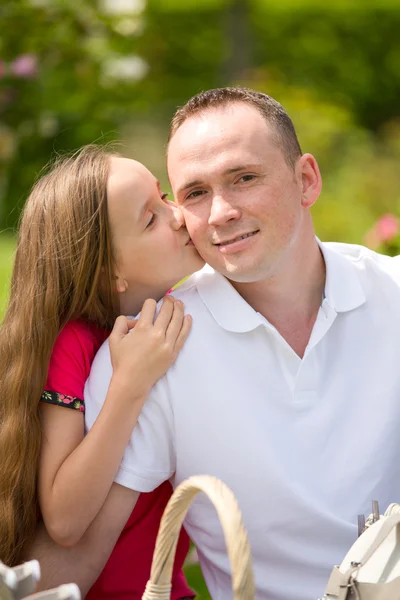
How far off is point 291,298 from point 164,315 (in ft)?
1.41

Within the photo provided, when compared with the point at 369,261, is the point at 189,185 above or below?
above

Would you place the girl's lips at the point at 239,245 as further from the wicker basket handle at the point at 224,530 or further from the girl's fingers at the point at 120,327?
the wicker basket handle at the point at 224,530

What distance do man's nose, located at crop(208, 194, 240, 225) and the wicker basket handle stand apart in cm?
92

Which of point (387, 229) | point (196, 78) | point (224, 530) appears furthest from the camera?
point (196, 78)

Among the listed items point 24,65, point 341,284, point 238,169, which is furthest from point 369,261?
point 24,65

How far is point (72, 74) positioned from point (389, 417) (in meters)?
5.48

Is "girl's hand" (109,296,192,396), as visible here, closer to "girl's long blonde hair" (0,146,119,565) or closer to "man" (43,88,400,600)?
"man" (43,88,400,600)

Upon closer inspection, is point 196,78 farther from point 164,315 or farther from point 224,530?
point 224,530

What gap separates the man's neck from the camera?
9.59ft

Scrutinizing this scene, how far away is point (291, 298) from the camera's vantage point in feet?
9.72

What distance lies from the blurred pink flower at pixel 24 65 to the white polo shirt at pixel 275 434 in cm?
419

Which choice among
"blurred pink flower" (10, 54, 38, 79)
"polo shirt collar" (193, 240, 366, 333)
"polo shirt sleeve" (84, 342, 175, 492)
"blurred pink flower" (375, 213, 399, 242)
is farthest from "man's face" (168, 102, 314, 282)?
"blurred pink flower" (10, 54, 38, 79)

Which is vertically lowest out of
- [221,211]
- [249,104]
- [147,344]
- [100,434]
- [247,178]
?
[100,434]

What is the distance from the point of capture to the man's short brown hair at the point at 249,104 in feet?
9.52
